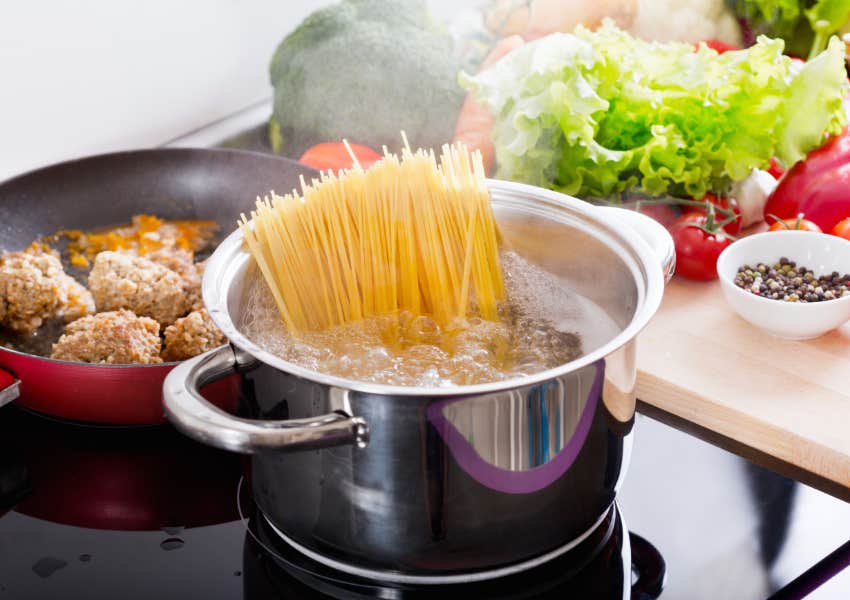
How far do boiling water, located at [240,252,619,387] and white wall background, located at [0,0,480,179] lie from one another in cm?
72

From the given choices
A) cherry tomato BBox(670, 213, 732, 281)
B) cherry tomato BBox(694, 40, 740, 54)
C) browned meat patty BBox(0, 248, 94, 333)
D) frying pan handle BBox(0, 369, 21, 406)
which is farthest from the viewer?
cherry tomato BBox(694, 40, 740, 54)

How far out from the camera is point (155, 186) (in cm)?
140

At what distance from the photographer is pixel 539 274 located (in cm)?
98

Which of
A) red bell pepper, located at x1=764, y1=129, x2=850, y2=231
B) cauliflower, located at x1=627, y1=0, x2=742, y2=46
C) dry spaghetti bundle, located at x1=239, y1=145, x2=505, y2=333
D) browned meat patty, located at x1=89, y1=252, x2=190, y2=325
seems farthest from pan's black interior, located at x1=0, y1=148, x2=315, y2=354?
cauliflower, located at x1=627, y1=0, x2=742, y2=46

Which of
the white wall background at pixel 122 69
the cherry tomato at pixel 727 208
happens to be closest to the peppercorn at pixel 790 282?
the cherry tomato at pixel 727 208

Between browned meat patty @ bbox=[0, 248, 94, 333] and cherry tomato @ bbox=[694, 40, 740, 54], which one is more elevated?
cherry tomato @ bbox=[694, 40, 740, 54]

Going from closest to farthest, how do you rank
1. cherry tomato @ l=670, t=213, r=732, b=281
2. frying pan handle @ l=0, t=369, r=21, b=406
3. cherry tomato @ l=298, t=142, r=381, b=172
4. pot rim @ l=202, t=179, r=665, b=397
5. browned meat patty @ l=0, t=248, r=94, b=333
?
pot rim @ l=202, t=179, r=665, b=397, frying pan handle @ l=0, t=369, r=21, b=406, browned meat patty @ l=0, t=248, r=94, b=333, cherry tomato @ l=670, t=213, r=732, b=281, cherry tomato @ l=298, t=142, r=381, b=172

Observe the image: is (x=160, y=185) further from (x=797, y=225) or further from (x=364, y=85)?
(x=797, y=225)

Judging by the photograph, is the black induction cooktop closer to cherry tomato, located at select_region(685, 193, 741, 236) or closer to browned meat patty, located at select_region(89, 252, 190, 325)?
browned meat patty, located at select_region(89, 252, 190, 325)

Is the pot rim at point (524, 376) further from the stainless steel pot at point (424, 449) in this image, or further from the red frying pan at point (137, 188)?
the red frying pan at point (137, 188)

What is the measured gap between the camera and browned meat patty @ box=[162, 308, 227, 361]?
1.03 meters

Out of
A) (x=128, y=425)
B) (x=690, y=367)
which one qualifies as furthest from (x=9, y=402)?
(x=690, y=367)

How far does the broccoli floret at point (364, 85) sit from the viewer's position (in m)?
1.58

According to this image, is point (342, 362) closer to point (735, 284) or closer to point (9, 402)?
point (9, 402)
